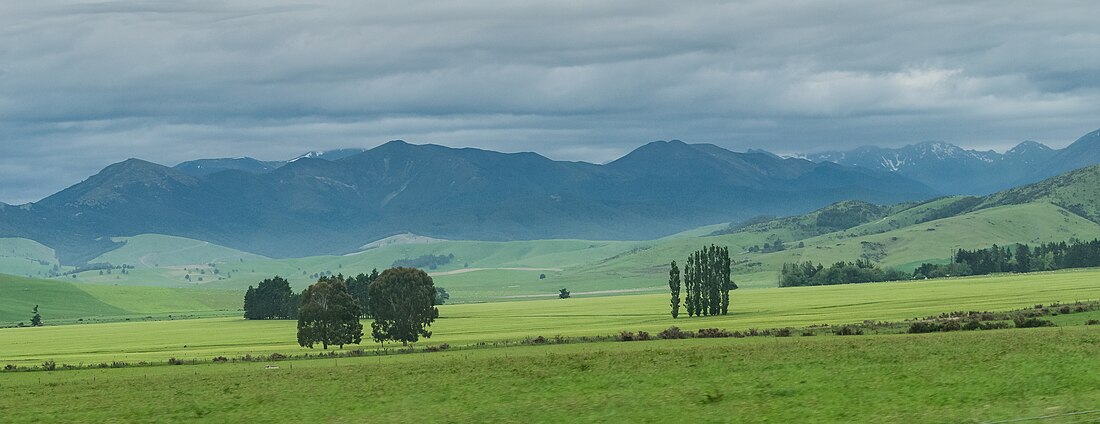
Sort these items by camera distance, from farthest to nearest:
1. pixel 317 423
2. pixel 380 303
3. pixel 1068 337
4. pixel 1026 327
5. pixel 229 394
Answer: pixel 380 303 < pixel 1026 327 < pixel 1068 337 < pixel 229 394 < pixel 317 423

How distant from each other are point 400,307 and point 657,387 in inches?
3719

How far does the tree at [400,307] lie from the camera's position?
15450 centimetres

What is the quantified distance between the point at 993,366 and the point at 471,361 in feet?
137

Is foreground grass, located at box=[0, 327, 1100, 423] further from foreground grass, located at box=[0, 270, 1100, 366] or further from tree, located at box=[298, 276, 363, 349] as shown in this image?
tree, located at box=[298, 276, 363, 349]

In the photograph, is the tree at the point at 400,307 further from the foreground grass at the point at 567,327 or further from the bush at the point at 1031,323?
the bush at the point at 1031,323

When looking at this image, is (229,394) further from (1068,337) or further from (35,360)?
(35,360)

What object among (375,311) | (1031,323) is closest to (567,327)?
(375,311)

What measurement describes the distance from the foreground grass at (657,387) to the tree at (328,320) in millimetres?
52311

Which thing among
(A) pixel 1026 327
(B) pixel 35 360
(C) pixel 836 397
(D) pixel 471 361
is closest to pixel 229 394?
(D) pixel 471 361

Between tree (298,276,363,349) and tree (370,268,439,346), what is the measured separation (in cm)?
291

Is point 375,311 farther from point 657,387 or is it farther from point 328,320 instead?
point 657,387

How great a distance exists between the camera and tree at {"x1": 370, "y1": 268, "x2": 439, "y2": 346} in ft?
507

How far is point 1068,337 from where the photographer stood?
3216 inches

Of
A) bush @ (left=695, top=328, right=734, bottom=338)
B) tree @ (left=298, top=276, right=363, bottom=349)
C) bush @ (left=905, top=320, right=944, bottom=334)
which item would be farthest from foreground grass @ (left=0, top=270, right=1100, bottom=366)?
bush @ (left=905, top=320, right=944, bottom=334)
